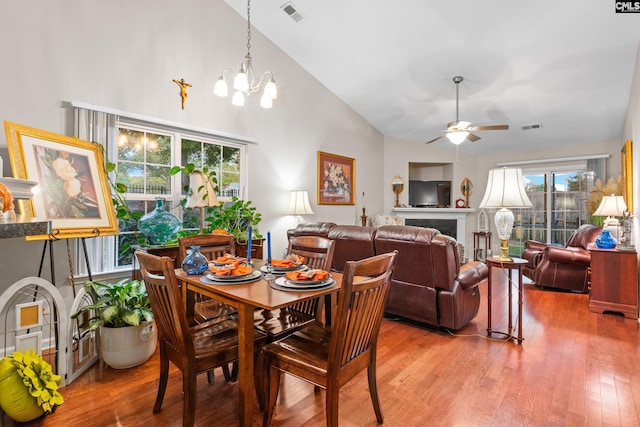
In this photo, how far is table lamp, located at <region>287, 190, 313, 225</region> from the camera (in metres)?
4.97

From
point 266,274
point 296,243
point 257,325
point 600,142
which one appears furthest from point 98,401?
point 600,142

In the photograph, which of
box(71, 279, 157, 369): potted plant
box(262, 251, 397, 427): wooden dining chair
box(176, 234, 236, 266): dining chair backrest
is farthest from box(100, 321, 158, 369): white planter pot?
box(262, 251, 397, 427): wooden dining chair

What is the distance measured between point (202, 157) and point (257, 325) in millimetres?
2758

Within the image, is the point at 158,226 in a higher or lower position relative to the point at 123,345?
higher

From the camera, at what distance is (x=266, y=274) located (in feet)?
6.69

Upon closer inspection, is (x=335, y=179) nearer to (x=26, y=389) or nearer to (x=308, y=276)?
(x=308, y=276)

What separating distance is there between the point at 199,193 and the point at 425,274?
8.10 ft

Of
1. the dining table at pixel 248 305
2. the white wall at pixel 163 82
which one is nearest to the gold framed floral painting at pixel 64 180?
the white wall at pixel 163 82

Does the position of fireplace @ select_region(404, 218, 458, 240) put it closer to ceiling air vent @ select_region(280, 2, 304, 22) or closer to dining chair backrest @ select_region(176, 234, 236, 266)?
ceiling air vent @ select_region(280, 2, 304, 22)

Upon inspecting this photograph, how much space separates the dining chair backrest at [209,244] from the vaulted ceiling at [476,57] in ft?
9.95

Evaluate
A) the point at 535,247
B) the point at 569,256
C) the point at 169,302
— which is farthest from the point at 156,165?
the point at 535,247

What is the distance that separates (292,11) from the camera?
4.10m

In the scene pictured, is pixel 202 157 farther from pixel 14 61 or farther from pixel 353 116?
pixel 353 116

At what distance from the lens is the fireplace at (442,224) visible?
729 centimetres
